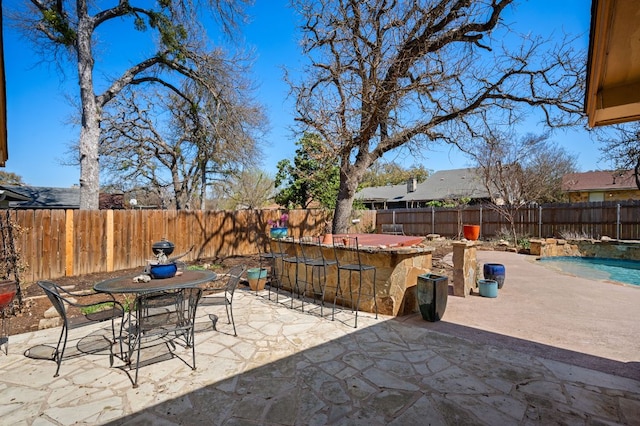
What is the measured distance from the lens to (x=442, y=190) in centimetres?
2233

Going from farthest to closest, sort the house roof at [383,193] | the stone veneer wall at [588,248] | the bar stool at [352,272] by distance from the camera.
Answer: the house roof at [383,193] → the stone veneer wall at [588,248] → the bar stool at [352,272]

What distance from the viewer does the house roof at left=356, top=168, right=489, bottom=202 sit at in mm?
20469

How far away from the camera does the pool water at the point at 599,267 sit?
8.58 meters

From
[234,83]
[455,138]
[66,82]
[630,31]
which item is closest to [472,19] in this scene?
[455,138]

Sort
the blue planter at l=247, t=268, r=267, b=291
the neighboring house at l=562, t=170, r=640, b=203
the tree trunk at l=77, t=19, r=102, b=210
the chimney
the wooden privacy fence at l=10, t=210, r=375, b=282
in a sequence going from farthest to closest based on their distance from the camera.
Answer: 1. the chimney
2. the neighboring house at l=562, t=170, r=640, b=203
3. the tree trunk at l=77, t=19, r=102, b=210
4. the wooden privacy fence at l=10, t=210, r=375, b=282
5. the blue planter at l=247, t=268, r=267, b=291

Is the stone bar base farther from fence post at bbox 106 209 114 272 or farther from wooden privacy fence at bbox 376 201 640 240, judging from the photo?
wooden privacy fence at bbox 376 201 640 240

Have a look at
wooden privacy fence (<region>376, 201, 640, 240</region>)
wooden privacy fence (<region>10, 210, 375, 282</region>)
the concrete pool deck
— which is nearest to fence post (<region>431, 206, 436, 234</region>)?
wooden privacy fence (<region>376, 201, 640, 240</region>)

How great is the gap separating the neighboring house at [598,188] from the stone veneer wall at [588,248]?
37.6 feet

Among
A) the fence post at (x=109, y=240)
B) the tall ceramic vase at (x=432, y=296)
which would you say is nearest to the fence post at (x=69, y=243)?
the fence post at (x=109, y=240)

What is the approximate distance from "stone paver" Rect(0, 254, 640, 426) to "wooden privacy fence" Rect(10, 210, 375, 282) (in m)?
3.67

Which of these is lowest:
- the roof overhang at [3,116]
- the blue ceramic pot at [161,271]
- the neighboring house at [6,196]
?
the blue ceramic pot at [161,271]

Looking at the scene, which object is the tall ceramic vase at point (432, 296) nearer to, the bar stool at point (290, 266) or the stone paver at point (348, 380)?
the stone paver at point (348, 380)

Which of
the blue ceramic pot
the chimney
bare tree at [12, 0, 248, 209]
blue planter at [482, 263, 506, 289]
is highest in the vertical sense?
bare tree at [12, 0, 248, 209]

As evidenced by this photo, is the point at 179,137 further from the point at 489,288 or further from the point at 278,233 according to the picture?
the point at 489,288
